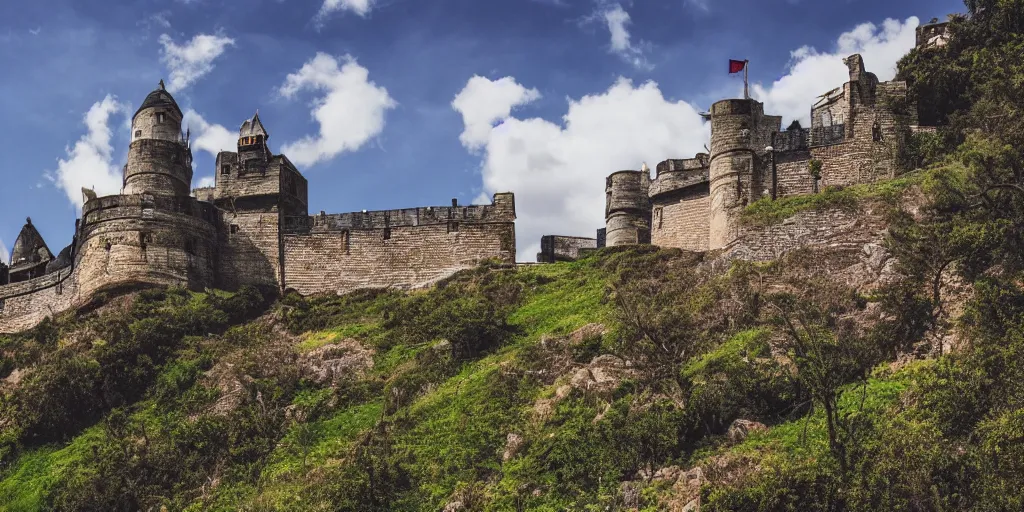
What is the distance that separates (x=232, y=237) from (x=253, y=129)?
233 inches

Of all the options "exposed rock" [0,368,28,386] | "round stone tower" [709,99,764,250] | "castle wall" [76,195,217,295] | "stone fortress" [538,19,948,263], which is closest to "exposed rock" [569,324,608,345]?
"stone fortress" [538,19,948,263]

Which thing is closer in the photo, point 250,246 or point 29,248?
point 250,246

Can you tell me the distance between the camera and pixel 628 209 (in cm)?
4194

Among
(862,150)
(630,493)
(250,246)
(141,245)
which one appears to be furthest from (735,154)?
(141,245)

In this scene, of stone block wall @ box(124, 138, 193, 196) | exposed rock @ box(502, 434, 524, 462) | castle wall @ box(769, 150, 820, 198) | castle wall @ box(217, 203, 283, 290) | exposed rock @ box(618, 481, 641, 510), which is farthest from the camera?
stone block wall @ box(124, 138, 193, 196)

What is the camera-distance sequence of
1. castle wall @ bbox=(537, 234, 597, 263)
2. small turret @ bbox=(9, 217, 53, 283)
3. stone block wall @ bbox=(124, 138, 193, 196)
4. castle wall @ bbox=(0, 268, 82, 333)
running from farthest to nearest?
small turret @ bbox=(9, 217, 53, 283), castle wall @ bbox=(537, 234, 597, 263), stone block wall @ bbox=(124, 138, 193, 196), castle wall @ bbox=(0, 268, 82, 333)

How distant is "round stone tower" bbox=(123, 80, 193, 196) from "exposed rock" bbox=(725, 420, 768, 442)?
27.5 metres

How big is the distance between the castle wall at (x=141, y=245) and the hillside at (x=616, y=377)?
3.77 ft

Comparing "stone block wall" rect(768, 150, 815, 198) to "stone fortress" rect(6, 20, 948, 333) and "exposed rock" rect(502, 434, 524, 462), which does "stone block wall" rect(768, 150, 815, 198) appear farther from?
"exposed rock" rect(502, 434, 524, 462)

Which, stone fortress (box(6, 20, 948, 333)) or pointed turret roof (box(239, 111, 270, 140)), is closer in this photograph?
stone fortress (box(6, 20, 948, 333))

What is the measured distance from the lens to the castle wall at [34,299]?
43.9 m

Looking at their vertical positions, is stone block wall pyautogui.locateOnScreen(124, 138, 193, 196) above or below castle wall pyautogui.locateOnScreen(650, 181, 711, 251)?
above

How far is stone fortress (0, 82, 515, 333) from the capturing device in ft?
137

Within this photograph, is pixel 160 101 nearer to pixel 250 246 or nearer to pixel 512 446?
pixel 250 246
